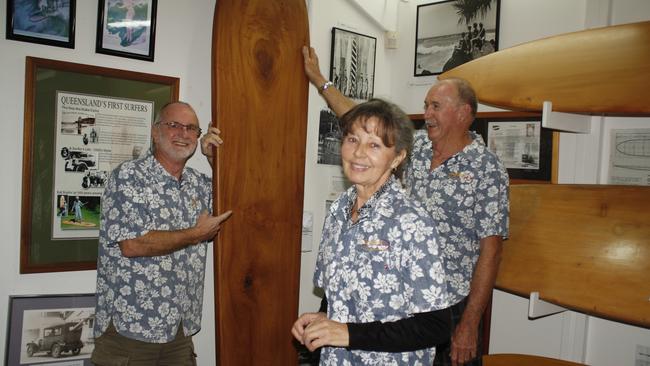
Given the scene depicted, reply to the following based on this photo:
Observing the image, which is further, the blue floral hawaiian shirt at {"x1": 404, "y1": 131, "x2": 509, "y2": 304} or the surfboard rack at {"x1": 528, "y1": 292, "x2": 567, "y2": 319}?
the surfboard rack at {"x1": 528, "y1": 292, "x2": 567, "y2": 319}

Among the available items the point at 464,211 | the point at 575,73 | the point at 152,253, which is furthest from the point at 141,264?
the point at 575,73

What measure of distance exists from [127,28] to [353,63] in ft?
4.55

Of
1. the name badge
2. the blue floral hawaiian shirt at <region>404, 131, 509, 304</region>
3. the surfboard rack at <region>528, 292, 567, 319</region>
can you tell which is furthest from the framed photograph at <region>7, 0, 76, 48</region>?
the surfboard rack at <region>528, 292, 567, 319</region>

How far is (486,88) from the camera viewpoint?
269 centimetres

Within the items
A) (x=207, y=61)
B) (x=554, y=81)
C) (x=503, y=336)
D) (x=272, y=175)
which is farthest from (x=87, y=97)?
(x=503, y=336)

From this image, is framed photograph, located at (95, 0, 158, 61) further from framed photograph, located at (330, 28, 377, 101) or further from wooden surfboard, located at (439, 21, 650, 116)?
wooden surfboard, located at (439, 21, 650, 116)

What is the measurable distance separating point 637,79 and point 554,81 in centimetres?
37

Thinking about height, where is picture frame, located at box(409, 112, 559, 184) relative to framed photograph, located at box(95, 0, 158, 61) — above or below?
below

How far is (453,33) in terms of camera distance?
3023 mm

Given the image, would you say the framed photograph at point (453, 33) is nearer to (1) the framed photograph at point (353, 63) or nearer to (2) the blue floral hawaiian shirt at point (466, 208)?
(1) the framed photograph at point (353, 63)

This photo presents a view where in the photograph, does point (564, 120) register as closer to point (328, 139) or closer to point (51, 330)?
point (328, 139)

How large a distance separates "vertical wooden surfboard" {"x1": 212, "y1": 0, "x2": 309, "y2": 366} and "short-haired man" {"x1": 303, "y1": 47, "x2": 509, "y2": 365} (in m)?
0.70

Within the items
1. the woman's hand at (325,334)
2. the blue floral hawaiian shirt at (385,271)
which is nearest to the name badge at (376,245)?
the blue floral hawaiian shirt at (385,271)

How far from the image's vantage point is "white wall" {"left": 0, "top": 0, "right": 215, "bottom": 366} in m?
2.02
